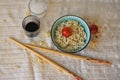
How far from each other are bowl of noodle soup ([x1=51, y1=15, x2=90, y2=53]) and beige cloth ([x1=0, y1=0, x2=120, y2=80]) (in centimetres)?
3

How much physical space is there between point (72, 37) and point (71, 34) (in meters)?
0.01

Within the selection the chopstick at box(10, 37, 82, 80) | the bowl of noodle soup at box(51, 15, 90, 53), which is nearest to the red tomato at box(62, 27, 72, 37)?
the bowl of noodle soup at box(51, 15, 90, 53)

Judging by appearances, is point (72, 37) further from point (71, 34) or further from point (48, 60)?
Answer: point (48, 60)

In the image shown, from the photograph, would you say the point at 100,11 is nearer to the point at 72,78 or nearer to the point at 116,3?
the point at 116,3

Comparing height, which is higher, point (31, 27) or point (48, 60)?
point (31, 27)

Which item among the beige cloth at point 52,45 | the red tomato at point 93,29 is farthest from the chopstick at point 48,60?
the red tomato at point 93,29

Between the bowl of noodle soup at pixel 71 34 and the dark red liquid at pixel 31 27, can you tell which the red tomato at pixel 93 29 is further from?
the dark red liquid at pixel 31 27

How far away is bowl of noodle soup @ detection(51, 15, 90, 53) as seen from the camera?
3.12ft

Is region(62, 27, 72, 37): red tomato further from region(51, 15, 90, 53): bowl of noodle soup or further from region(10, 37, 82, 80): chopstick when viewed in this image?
region(10, 37, 82, 80): chopstick

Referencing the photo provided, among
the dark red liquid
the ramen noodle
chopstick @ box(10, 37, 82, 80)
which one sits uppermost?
the dark red liquid

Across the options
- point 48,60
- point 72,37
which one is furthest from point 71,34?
point 48,60

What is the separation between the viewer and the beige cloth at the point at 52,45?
93 centimetres

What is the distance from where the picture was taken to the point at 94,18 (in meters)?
1.01

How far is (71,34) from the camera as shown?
97 cm
